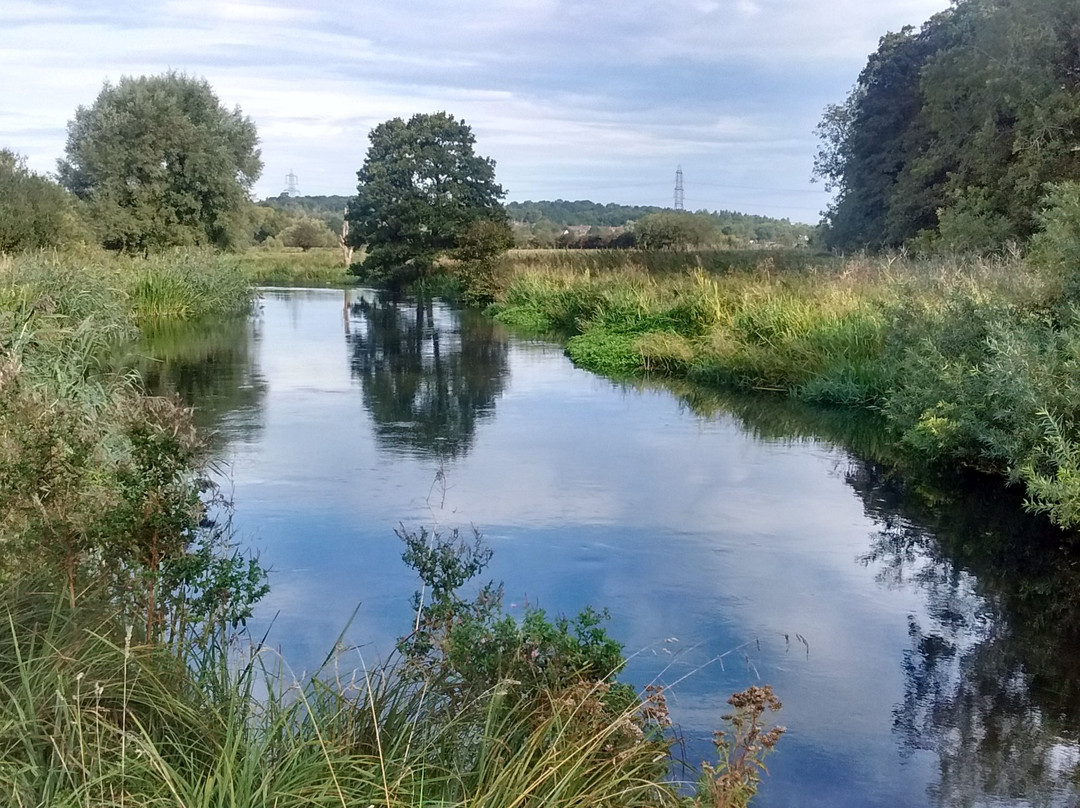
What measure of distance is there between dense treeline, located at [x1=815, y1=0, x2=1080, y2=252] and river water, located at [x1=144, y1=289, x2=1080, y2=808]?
15623mm

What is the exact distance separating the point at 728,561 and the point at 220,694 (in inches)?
160

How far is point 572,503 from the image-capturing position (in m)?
8.63

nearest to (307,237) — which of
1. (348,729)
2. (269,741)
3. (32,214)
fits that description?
(32,214)

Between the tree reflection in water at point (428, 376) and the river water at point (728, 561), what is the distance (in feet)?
0.34

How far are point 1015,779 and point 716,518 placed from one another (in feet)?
13.2

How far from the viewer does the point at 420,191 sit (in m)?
46.0

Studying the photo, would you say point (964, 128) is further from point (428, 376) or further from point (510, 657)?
point (510, 657)

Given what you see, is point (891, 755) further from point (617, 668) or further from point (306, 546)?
point (306, 546)

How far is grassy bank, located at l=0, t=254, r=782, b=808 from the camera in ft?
10.8

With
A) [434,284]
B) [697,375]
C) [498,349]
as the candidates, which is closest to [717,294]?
[697,375]

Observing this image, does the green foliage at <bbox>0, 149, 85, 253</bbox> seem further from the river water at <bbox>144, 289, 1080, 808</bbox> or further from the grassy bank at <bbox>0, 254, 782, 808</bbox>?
the grassy bank at <bbox>0, 254, 782, 808</bbox>

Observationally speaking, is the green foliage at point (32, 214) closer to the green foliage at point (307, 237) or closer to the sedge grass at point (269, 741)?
the sedge grass at point (269, 741)

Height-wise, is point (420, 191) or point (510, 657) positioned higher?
point (420, 191)

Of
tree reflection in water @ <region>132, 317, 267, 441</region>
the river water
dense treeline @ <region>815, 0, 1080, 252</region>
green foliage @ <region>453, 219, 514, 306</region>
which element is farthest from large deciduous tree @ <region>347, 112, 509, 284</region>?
the river water
